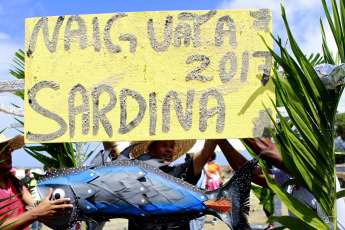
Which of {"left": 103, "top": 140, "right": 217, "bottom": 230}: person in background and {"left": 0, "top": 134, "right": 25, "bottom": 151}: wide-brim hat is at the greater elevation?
{"left": 0, "top": 134, "right": 25, "bottom": 151}: wide-brim hat

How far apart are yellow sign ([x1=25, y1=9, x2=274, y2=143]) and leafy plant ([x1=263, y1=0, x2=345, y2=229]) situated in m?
0.27

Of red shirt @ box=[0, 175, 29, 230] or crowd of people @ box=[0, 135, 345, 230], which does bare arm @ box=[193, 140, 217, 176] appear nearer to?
crowd of people @ box=[0, 135, 345, 230]

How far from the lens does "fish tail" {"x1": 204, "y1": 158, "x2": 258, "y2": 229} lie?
8.38 ft

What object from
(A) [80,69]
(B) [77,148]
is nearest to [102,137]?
(A) [80,69]

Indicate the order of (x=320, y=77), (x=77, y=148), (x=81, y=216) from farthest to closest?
1. (x=77, y=148)
2. (x=81, y=216)
3. (x=320, y=77)

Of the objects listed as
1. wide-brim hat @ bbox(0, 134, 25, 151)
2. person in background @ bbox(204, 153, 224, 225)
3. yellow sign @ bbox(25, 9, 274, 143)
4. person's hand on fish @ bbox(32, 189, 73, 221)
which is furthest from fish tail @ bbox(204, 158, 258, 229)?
person in background @ bbox(204, 153, 224, 225)

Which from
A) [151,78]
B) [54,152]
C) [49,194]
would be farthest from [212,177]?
[49,194]

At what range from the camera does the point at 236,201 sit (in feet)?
8.41

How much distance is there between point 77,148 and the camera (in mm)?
4496

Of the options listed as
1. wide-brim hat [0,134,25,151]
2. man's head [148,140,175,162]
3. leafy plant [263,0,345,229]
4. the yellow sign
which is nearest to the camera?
leafy plant [263,0,345,229]

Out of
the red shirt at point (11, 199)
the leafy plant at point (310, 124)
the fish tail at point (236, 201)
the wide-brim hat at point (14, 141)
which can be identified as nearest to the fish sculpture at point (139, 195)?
the fish tail at point (236, 201)

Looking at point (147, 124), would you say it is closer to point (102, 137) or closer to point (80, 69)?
point (102, 137)

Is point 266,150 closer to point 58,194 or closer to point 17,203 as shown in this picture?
point 58,194

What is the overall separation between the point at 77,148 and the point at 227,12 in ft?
8.17
